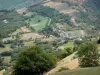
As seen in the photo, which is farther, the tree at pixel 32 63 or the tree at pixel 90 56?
the tree at pixel 32 63

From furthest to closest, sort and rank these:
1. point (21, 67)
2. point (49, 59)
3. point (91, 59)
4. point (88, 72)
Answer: point (49, 59) → point (21, 67) → point (91, 59) → point (88, 72)

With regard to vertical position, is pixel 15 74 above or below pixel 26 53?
below

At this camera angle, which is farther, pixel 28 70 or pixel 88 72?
pixel 28 70

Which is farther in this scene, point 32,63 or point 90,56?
point 32,63

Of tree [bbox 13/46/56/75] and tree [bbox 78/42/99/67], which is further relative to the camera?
tree [bbox 13/46/56/75]

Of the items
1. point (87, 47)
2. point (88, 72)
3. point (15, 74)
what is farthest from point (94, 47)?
point (15, 74)

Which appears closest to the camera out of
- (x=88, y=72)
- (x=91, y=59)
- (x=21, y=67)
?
(x=88, y=72)

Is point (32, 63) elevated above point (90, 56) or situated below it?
below

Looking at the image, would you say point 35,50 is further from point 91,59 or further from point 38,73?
point 91,59
